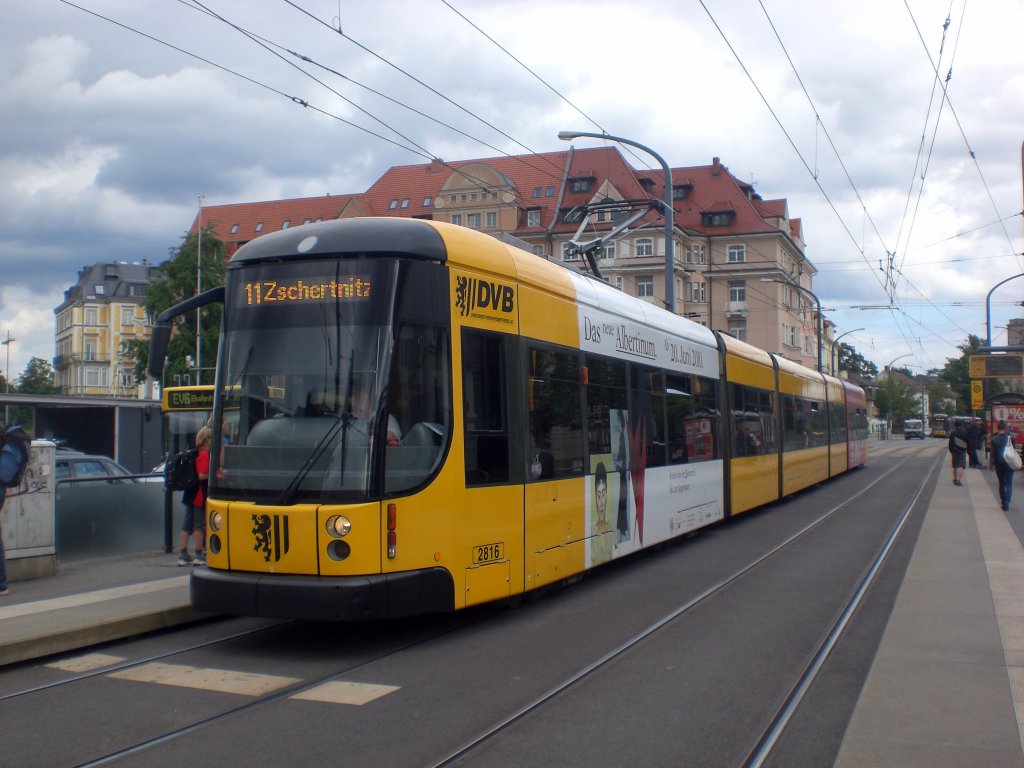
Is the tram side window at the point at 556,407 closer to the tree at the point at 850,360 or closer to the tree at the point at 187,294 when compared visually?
the tree at the point at 187,294

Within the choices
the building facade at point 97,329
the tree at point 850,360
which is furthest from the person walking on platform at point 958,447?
the tree at point 850,360

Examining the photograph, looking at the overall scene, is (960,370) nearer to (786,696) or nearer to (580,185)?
(580,185)

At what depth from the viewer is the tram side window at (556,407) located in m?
9.31

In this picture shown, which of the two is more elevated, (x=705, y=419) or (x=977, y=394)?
(x=977, y=394)

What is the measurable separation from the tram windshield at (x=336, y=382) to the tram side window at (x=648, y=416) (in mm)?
4501

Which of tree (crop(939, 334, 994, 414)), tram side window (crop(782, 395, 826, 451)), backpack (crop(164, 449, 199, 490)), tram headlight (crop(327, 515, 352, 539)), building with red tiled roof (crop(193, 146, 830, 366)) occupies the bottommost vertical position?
tram headlight (crop(327, 515, 352, 539))

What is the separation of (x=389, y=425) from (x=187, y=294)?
54905mm

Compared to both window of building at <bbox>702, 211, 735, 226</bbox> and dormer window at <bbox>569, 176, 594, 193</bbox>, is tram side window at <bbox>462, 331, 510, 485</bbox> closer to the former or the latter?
dormer window at <bbox>569, 176, 594, 193</bbox>

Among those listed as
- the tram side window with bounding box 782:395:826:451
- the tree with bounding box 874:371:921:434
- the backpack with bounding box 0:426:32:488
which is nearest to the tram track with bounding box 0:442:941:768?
the backpack with bounding box 0:426:32:488

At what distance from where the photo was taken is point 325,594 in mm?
7328

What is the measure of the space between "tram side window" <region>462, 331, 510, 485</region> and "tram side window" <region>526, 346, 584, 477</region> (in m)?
0.49

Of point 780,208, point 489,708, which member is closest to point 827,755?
point 489,708

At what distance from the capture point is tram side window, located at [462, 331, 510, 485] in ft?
27.3

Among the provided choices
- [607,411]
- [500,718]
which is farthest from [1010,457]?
[500,718]
